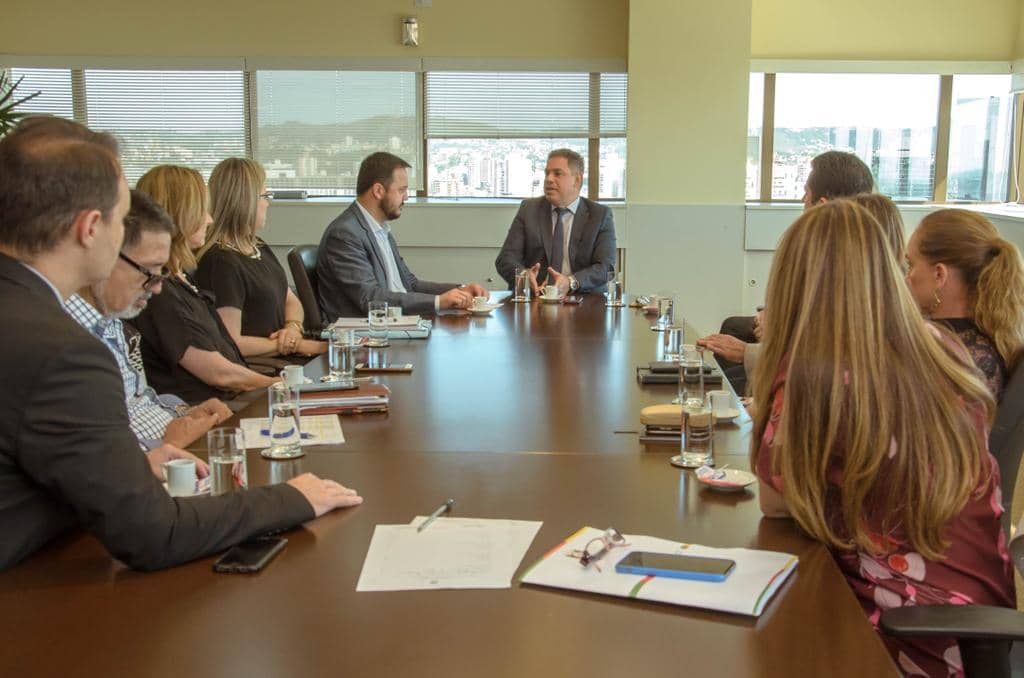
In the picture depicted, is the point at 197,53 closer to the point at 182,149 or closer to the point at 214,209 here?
the point at 182,149

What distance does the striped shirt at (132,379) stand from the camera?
8.40ft

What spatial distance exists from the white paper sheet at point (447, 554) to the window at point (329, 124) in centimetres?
592

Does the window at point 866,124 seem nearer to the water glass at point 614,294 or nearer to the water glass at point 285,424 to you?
the water glass at point 614,294

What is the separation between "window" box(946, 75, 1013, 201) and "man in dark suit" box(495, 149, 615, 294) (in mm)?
3323

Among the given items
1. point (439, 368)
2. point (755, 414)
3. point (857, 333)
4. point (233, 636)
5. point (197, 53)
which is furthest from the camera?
point (197, 53)

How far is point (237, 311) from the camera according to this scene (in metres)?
4.03

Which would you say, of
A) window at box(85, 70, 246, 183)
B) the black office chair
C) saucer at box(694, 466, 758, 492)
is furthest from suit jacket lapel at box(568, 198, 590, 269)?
the black office chair

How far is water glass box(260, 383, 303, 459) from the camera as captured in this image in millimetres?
2137

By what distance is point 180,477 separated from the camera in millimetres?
1822

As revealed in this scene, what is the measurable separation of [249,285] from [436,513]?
2.60 meters

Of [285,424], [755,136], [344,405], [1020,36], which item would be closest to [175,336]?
[344,405]

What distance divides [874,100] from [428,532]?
6.69 m

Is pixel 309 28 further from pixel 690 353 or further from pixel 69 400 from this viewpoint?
pixel 69 400

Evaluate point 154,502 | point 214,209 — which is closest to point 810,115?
point 214,209
